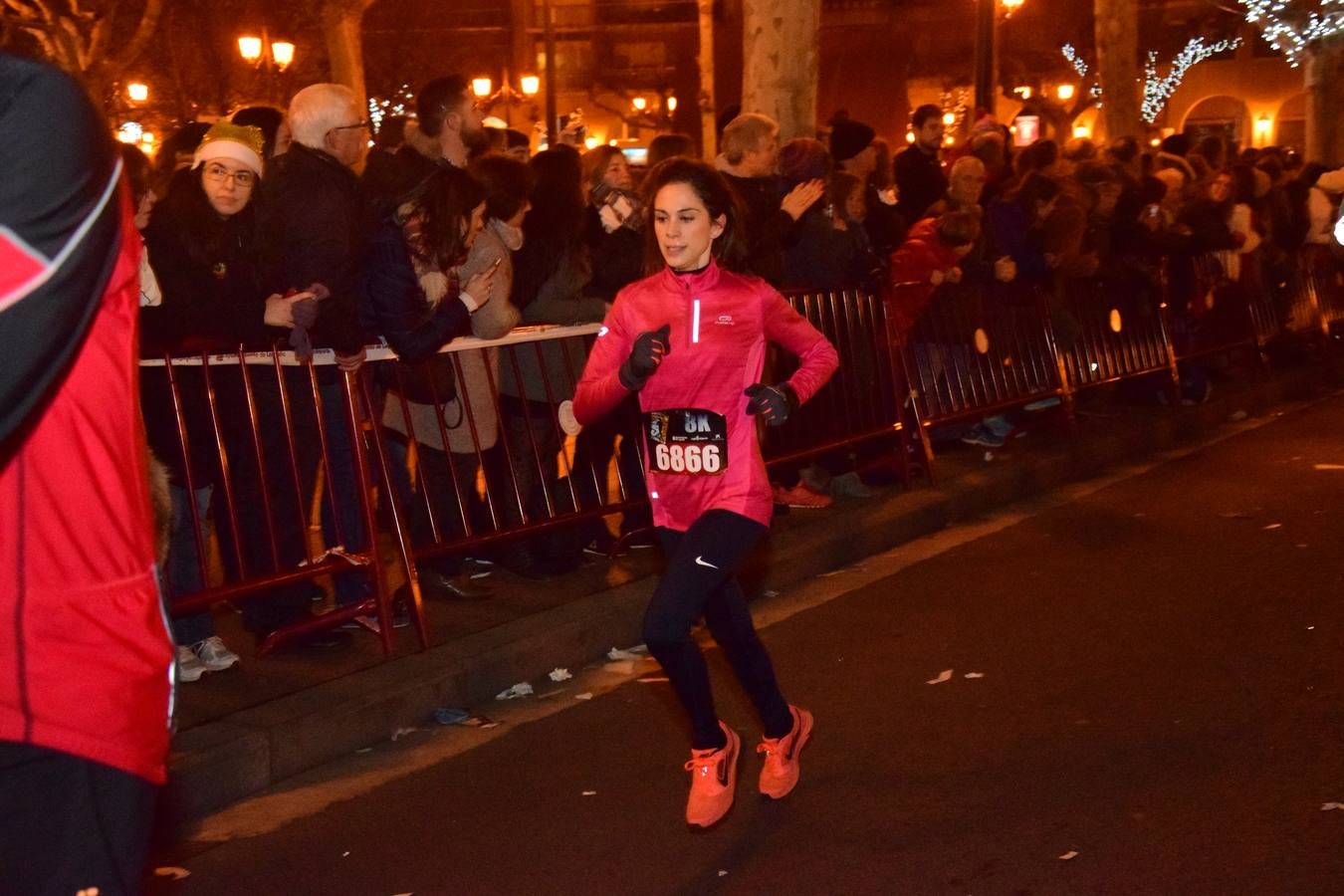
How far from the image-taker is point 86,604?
213 centimetres

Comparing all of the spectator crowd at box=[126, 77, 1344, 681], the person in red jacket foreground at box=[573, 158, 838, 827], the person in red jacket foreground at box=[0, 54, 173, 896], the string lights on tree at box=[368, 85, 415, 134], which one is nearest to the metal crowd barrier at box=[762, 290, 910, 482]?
the spectator crowd at box=[126, 77, 1344, 681]

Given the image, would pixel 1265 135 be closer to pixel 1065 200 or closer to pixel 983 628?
pixel 1065 200

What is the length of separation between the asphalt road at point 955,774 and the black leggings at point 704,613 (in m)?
0.35

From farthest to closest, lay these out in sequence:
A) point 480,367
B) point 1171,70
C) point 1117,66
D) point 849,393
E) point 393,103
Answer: point 1171,70 → point 393,103 → point 1117,66 → point 849,393 → point 480,367

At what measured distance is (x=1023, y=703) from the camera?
231 inches

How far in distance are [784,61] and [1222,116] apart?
50296mm

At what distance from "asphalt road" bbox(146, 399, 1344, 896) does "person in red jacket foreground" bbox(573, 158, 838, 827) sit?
38 centimetres

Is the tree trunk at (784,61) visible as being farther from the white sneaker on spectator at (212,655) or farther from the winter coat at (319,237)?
the white sneaker on spectator at (212,655)

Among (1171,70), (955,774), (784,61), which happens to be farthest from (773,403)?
(1171,70)

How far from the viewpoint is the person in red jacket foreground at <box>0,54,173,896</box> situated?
208 centimetres

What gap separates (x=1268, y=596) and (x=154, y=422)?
14.9 ft

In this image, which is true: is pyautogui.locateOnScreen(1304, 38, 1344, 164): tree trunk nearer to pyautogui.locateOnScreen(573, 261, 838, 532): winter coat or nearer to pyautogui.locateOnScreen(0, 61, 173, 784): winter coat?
pyautogui.locateOnScreen(573, 261, 838, 532): winter coat

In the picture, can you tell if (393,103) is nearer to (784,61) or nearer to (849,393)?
(784,61)

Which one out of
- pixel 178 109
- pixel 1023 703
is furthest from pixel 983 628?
pixel 178 109
